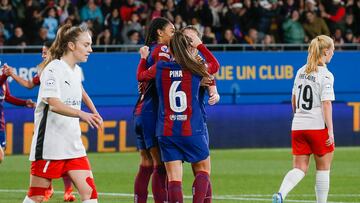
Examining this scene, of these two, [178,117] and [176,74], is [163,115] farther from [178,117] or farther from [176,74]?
[176,74]

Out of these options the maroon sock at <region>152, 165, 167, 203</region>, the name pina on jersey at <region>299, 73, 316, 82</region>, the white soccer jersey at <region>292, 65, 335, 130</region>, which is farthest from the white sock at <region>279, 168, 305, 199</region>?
the maroon sock at <region>152, 165, 167, 203</region>

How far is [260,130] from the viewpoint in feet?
83.8

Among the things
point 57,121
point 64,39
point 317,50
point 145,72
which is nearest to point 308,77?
point 317,50

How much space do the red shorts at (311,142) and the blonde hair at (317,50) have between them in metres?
0.72

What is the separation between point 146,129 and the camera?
11945 millimetres

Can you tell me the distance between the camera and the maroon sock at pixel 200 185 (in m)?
11.4

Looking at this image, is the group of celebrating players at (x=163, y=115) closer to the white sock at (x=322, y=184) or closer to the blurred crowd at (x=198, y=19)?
the white sock at (x=322, y=184)

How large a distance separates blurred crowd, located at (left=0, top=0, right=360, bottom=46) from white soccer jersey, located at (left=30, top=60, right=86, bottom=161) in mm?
16426

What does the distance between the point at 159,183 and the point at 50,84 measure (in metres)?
2.40

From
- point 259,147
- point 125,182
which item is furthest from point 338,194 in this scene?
point 259,147

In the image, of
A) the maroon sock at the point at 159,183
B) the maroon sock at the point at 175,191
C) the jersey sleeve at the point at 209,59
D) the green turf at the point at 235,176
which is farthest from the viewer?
the green turf at the point at 235,176

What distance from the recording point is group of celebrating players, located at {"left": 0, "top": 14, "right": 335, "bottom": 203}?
401 inches

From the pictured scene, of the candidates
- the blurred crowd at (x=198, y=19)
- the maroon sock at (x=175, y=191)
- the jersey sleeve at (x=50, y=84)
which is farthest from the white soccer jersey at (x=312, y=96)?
the blurred crowd at (x=198, y=19)

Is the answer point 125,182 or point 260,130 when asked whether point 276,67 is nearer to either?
point 260,130
